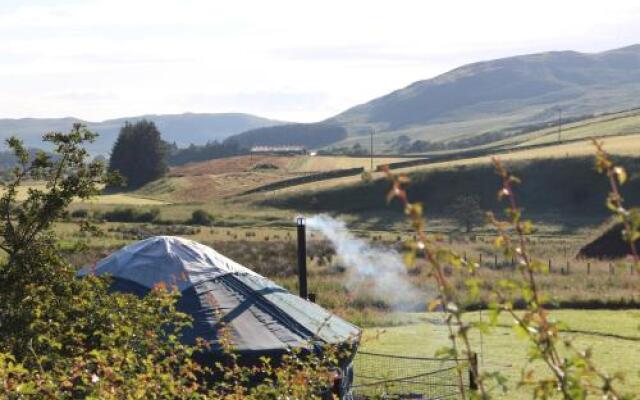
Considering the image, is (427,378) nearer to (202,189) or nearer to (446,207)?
(446,207)

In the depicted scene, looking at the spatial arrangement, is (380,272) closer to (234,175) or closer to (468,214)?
(468,214)

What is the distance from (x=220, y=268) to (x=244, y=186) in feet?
265

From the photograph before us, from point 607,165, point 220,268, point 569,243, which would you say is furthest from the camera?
point 569,243

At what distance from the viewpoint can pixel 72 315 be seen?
1055cm

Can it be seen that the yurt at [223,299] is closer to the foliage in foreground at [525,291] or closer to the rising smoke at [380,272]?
the rising smoke at [380,272]

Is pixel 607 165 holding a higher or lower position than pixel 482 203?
higher

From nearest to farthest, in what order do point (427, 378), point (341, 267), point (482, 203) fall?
point (427, 378)
point (341, 267)
point (482, 203)

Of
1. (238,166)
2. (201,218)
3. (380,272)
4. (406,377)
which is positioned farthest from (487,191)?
(406,377)

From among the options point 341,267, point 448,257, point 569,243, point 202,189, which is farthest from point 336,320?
point 202,189

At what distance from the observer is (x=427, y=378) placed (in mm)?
18484

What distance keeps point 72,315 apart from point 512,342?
14.8m

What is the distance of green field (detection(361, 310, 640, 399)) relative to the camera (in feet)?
65.0

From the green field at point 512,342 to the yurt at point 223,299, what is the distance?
3.52 metres

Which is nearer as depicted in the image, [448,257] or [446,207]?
[448,257]
